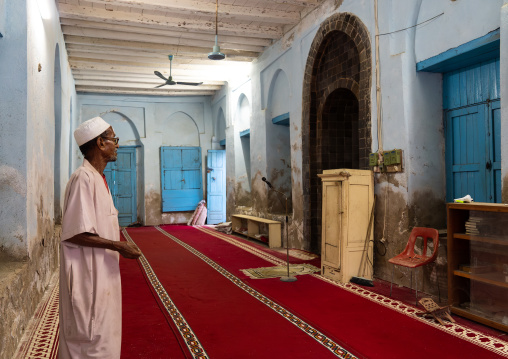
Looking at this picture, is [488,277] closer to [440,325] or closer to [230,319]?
[440,325]

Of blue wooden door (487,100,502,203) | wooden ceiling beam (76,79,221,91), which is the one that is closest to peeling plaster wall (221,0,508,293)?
blue wooden door (487,100,502,203)

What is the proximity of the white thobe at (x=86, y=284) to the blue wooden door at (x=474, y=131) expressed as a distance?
401 centimetres

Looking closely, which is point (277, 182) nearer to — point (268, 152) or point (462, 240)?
point (268, 152)

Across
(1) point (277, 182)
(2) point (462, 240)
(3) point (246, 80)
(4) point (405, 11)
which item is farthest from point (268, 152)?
(2) point (462, 240)

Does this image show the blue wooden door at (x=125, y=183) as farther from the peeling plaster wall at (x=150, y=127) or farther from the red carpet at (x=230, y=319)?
the red carpet at (x=230, y=319)

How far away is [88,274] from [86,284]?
1.9 inches

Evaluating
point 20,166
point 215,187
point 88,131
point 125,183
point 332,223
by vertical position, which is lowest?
point 332,223

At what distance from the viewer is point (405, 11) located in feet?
16.8

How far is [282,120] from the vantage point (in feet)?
28.8

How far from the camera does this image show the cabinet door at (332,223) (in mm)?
5371

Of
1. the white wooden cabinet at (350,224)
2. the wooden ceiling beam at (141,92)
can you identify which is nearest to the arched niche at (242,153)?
the wooden ceiling beam at (141,92)

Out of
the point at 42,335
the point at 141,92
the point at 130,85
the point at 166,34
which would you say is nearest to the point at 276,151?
the point at 166,34

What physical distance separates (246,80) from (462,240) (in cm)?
732

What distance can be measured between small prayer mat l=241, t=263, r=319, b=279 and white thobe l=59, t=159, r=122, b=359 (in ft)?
11.8
